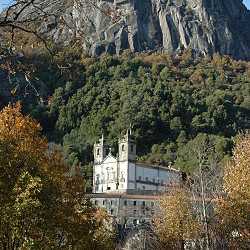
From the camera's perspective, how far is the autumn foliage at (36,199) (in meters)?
17.6

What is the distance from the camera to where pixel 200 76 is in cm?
14750

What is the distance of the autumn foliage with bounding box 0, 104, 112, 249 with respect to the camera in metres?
17.6

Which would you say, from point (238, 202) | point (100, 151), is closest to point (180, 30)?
point (100, 151)

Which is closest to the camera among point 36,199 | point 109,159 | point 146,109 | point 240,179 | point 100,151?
point 36,199

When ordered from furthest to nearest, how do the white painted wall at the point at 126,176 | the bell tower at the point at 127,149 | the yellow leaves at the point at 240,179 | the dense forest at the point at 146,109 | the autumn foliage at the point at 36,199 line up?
1. the dense forest at the point at 146,109
2. the bell tower at the point at 127,149
3. the white painted wall at the point at 126,176
4. the yellow leaves at the point at 240,179
5. the autumn foliage at the point at 36,199

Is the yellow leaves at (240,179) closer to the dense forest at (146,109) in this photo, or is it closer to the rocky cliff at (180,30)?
the dense forest at (146,109)

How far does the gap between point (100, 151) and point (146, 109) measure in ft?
73.7

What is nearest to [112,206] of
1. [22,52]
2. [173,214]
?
[173,214]

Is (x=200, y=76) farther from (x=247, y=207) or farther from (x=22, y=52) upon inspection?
(x=22, y=52)

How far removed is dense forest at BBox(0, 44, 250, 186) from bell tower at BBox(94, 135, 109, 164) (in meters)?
2.39

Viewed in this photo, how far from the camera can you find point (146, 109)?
120m

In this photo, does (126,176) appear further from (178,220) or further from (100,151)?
(178,220)

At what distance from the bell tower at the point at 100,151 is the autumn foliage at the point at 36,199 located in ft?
235

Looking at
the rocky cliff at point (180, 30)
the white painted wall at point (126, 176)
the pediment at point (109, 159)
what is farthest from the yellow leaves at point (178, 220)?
the rocky cliff at point (180, 30)
